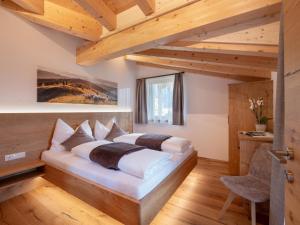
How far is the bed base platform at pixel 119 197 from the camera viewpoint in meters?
1.64

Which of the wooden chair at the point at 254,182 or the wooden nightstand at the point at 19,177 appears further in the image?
the wooden nightstand at the point at 19,177

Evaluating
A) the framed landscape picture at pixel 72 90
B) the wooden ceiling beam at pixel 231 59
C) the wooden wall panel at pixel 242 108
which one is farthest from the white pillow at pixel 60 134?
the wooden wall panel at pixel 242 108

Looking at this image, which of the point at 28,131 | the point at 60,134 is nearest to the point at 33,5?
the point at 28,131

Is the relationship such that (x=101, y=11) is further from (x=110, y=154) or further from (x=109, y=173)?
(x=109, y=173)

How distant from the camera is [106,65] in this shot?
4043 millimetres

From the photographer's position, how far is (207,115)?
4.31 m

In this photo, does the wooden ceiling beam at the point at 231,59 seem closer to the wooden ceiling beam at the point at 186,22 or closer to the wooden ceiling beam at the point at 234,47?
the wooden ceiling beam at the point at 234,47

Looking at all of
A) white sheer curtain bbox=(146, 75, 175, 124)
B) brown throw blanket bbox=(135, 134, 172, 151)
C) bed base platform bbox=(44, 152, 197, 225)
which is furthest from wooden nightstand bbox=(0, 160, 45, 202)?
white sheer curtain bbox=(146, 75, 175, 124)

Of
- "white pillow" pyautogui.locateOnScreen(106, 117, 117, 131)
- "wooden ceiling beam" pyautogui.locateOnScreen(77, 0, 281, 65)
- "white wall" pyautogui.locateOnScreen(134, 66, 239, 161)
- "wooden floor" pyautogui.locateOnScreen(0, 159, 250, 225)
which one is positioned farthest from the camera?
"white wall" pyautogui.locateOnScreen(134, 66, 239, 161)

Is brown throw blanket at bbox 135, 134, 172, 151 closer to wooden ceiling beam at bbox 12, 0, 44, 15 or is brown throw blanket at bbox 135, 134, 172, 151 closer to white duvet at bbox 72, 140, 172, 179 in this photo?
white duvet at bbox 72, 140, 172, 179

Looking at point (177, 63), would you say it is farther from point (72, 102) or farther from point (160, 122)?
point (72, 102)

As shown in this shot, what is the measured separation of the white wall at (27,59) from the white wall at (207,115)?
8.87 ft

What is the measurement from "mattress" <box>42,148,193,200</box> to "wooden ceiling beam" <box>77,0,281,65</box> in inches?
64.9

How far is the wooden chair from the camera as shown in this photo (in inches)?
67.1
